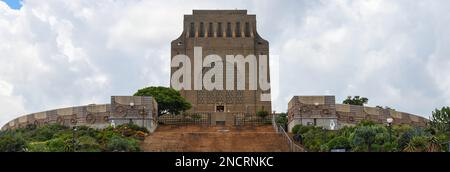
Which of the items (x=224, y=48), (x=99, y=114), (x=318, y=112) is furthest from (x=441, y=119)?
(x=224, y=48)

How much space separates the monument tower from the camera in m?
59.6

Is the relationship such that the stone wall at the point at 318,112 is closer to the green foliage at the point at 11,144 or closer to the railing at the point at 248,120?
the railing at the point at 248,120

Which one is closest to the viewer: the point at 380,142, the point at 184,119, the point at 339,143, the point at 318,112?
the point at 380,142

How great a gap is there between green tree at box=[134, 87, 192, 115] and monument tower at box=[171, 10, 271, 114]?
28.5ft

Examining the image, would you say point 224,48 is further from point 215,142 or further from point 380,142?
point 380,142

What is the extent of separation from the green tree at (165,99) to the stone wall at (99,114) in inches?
142

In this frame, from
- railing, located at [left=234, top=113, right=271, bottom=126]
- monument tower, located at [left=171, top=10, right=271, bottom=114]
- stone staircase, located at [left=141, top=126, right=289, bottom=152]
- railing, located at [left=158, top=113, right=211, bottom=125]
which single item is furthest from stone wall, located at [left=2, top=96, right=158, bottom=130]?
monument tower, located at [left=171, top=10, right=271, bottom=114]

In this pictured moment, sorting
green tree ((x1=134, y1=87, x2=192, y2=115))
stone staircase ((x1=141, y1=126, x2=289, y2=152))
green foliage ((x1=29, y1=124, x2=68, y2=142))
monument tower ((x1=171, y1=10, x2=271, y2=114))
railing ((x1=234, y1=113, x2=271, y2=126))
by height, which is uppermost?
monument tower ((x1=171, y1=10, x2=271, y2=114))

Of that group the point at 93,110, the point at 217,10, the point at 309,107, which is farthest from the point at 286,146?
the point at 217,10

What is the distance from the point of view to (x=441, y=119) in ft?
126

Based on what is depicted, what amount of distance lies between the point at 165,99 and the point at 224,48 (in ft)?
45.5

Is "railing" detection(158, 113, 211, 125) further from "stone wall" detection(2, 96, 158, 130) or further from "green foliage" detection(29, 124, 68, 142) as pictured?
"green foliage" detection(29, 124, 68, 142)

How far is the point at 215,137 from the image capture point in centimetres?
3522
